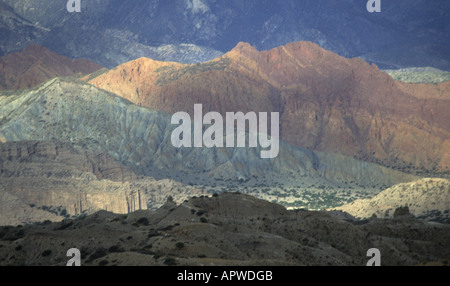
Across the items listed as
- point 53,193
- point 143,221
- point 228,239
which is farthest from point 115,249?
point 53,193

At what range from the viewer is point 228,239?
3378 inches

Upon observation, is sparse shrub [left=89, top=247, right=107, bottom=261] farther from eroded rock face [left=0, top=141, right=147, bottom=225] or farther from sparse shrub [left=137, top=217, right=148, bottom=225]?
eroded rock face [left=0, top=141, right=147, bottom=225]

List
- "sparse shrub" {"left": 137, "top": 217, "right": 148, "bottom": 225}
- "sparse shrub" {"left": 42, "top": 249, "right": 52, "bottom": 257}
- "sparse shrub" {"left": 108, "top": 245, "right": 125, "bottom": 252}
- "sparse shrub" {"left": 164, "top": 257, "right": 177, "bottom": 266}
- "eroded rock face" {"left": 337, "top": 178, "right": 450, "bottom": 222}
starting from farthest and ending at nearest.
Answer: "eroded rock face" {"left": 337, "top": 178, "right": 450, "bottom": 222}
"sparse shrub" {"left": 137, "top": 217, "right": 148, "bottom": 225}
"sparse shrub" {"left": 42, "top": 249, "right": 52, "bottom": 257}
"sparse shrub" {"left": 108, "top": 245, "right": 125, "bottom": 252}
"sparse shrub" {"left": 164, "top": 257, "right": 177, "bottom": 266}

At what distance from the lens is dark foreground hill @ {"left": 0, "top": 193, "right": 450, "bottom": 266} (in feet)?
259

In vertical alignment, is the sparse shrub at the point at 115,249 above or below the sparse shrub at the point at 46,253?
above

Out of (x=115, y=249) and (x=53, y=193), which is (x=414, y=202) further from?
(x=115, y=249)

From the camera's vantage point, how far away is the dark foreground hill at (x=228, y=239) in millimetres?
79062

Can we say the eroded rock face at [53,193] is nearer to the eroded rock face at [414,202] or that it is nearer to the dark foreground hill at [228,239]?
the eroded rock face at [414,202]

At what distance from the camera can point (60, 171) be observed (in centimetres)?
19262

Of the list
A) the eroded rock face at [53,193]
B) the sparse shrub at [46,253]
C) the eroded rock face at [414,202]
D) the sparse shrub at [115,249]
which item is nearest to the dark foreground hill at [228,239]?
the sparse shrub at [46,253]

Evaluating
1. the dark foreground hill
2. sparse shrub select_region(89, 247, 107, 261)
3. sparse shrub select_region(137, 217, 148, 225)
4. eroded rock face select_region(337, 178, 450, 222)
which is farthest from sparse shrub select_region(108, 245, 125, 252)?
eroded rock face select_region(337, 178, 450, 222)
